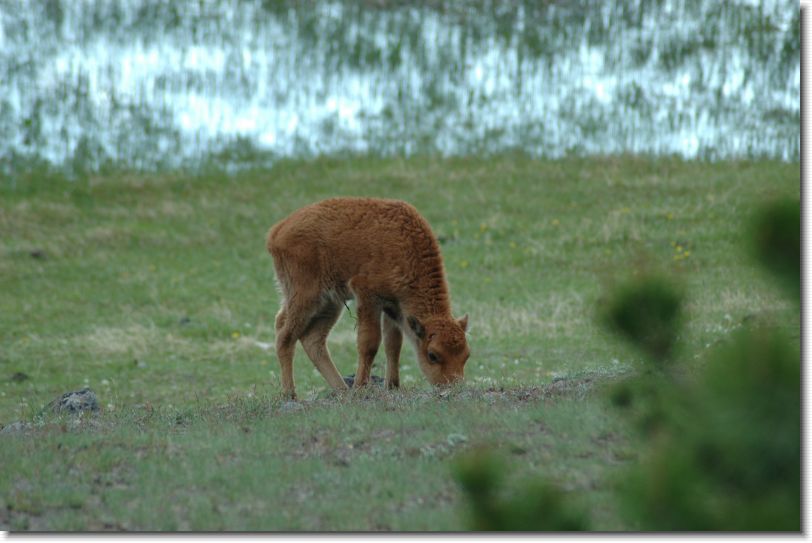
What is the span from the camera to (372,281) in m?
8.84

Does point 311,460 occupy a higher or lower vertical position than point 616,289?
lower

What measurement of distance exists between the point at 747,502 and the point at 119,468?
4297mm

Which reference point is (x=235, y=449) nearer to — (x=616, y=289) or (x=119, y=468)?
(x=119, y=468)

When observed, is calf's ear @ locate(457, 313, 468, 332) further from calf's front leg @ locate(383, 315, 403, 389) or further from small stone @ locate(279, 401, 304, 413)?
small stone @ locate(279, 401, 304, 413)

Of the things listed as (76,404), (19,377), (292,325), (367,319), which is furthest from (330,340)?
(76,404)

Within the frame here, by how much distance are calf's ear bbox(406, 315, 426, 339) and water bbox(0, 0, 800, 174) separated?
15.2 m

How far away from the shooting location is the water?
22703 mm

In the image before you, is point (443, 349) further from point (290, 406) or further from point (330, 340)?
point (330, 340)

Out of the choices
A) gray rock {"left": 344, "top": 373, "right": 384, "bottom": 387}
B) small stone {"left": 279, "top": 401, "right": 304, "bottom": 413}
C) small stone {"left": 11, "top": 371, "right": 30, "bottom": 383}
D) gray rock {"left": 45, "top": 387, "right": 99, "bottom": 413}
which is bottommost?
small stone {"left": 11, "top": 371, "right": 30, "bottom": 383}

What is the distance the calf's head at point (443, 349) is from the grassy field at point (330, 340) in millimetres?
193

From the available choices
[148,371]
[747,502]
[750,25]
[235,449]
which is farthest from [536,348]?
[747,502]

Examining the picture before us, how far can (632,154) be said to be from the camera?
2414 cm

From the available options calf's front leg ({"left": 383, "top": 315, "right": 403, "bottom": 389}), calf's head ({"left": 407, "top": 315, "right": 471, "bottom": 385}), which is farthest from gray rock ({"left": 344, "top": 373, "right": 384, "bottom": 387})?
calf's head ({"left": 407, "top": 315, "right": 471, "bottom": 385})

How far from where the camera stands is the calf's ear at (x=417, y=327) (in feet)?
28.5
